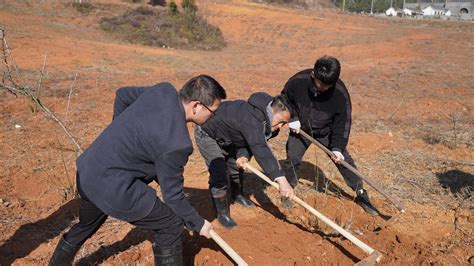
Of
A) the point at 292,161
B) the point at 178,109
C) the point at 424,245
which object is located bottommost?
the point at 424,245

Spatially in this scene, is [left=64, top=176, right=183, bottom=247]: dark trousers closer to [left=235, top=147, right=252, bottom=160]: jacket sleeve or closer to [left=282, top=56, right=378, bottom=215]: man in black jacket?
[left=235, top=147, right=252, bottom=160]: jacket sleeve

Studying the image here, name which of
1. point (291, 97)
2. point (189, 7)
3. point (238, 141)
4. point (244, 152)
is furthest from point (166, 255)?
point (189, 7)

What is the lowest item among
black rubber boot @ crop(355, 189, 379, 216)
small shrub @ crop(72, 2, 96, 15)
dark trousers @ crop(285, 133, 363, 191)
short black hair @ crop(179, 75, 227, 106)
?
black rubber boot @ crop(355, 189, 379, 216)

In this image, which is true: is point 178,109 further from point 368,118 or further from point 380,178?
point 368,118

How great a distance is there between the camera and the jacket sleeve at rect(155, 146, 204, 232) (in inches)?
80.5

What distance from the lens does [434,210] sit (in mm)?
3975

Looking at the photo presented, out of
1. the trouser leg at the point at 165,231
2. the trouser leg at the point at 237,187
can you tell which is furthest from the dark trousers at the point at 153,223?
the trouser leg at the point at 237,187

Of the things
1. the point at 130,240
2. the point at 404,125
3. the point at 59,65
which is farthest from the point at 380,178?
the point at 59,65

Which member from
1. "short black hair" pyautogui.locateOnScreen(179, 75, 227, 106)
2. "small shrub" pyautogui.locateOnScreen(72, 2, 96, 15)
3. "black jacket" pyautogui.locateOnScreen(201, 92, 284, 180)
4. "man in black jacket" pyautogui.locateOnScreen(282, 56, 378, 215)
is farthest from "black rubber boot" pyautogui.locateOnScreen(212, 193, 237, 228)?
"small shrub" pyautogui.locateOnScreen(72, 2, 96, 15)

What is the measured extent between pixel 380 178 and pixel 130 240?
9.70 ft

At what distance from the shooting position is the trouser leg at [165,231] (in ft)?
7.61

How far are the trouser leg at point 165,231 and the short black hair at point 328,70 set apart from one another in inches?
63.7

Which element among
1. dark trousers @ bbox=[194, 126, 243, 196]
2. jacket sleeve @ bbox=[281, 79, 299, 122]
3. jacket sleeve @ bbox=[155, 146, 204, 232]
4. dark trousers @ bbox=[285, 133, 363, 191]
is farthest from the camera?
dark trousers @ bbox=[285, 133, 363, 191]

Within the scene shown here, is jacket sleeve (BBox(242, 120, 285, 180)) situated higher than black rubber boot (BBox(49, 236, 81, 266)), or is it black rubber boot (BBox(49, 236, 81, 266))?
jacket sleeve (BBox(242, 120, 285, 180))
